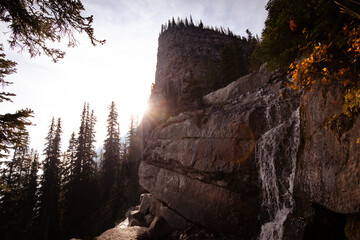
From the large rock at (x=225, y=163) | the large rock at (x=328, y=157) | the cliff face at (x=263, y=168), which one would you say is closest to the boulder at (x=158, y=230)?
the cliff face at (x=263, y=168)

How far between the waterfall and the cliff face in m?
0.03

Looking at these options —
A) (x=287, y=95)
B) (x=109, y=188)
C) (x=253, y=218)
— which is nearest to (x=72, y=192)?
(x=109, y=188)

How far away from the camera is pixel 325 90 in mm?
4633

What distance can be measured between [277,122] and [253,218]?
13.5 feet

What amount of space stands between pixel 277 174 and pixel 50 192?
3517cm

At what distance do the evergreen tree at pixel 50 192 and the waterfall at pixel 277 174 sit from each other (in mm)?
34075

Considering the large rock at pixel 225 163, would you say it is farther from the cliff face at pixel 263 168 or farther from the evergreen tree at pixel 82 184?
the evergreen tree at pixel 82 184

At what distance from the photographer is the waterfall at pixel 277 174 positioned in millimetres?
5898

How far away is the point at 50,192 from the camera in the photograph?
28.8m

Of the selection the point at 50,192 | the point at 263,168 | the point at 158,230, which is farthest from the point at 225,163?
the point at 50,192

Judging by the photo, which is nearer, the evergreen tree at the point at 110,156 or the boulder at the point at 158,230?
the boulder at the point at 158,230

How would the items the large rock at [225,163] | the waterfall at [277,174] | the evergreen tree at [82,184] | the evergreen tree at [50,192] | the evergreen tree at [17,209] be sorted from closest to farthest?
the waterfall at [277,174] → the large rock at [225,163] → the evergreen tree at [17,209] → the evergreen tree at [50,192] → the evergreen tree at [82,184]

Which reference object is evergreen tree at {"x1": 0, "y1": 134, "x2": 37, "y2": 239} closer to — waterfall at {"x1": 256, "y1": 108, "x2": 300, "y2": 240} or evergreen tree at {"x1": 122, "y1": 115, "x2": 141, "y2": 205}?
evergreen tree at {"x1": 122, "y1": 115, "x2": 141, "y2": 205}

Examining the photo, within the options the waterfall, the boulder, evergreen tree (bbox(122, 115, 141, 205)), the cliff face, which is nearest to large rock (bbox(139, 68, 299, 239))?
the cliff face
